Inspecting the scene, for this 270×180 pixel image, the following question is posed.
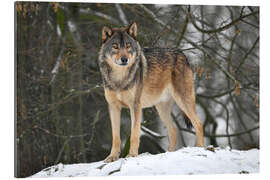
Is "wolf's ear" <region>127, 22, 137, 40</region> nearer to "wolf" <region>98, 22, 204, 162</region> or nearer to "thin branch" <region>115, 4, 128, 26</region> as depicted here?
"wolf" <region>98, 22, 204, 162</region>

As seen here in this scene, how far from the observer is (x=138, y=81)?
5.68 m

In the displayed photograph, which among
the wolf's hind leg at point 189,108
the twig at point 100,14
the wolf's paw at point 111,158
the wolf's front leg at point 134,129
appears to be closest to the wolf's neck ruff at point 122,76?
the wolf's front leg at point 134,129

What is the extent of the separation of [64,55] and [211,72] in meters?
2.37

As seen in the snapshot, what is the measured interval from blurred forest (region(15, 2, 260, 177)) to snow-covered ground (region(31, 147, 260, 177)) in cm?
37

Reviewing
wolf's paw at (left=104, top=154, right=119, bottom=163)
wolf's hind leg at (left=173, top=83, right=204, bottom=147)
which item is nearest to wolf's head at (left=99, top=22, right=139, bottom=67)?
wolf's hind leg at (left=173, top=83, right=204, bottom=147)

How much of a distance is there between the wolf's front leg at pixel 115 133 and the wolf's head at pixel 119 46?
61 centimetres

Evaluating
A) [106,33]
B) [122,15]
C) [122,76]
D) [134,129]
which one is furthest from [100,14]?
[134,129]

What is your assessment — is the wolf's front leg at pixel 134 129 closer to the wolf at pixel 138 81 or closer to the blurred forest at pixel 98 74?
the wolf at pixel 138 81

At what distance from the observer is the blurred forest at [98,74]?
239 inches

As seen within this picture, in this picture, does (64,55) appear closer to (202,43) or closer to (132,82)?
(132,82)

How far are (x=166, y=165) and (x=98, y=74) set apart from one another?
175 centimetres

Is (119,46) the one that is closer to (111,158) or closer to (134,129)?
(134,129)

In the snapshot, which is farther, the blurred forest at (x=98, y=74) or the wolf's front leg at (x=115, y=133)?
the blurred forest at (x=98, y=74)
